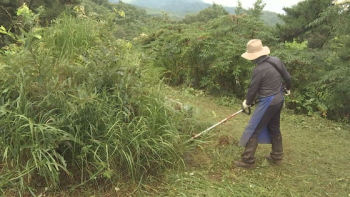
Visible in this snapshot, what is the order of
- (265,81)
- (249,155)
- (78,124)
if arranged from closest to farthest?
(78,124) < (265,81) < (249,155)

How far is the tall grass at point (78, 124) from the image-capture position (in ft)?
8.87

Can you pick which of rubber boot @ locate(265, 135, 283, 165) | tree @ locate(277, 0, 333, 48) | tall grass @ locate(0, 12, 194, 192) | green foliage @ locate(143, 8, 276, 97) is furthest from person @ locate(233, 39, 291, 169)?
tree @ locate(277, 0, 333, 48)

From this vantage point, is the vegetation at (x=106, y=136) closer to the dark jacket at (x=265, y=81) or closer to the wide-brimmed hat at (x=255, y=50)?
the dark jacket at (x=265, y=81)

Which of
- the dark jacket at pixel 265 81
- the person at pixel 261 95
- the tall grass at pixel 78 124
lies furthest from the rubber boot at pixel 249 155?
the tall grass at pixel 78 124

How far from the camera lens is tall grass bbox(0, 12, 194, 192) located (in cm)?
271

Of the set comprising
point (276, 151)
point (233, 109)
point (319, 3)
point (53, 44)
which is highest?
point (319, 3)

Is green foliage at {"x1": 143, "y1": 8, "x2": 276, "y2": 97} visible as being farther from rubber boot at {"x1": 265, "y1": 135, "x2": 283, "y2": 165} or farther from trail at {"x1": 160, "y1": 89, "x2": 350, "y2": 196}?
rubber boot at {"x1": 265, "y1": 135, "x2": 283, "y2": 165}

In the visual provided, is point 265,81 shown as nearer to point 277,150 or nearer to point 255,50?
point 255,50

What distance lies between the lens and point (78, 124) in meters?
2.92

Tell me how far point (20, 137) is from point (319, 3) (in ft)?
28.9

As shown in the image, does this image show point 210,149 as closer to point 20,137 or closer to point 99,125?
point 99,125

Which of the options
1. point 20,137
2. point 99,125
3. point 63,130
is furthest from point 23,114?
point 99,125

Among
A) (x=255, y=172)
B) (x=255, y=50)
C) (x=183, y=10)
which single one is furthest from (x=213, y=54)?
(x=183, y=10)

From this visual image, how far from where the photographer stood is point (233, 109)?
630cm
